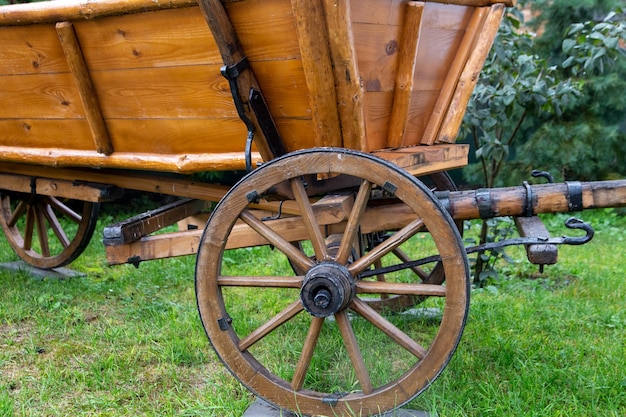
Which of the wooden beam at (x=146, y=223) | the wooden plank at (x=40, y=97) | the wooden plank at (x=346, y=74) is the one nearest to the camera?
the wooden plank at (x=346, y=74)

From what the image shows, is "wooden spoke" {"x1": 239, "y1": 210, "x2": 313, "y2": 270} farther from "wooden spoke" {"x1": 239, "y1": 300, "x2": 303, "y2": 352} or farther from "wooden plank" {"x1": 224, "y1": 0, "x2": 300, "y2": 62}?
"wooden plank" {"x1": 224, "y1": 0, "x2": 300, "y2": 62}

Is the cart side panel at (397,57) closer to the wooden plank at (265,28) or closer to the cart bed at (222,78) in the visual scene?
the cart bed at (222,78)

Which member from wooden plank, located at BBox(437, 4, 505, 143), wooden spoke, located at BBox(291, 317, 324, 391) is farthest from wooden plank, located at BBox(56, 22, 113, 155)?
wooden plank, located at BBox(437, 4, 505, 143)

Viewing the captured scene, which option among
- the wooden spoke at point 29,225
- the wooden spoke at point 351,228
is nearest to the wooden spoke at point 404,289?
the wooden spoke at point 351,228

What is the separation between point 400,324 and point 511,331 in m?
0.54

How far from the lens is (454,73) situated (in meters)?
2.54

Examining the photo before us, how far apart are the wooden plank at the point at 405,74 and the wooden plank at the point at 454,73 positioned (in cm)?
26

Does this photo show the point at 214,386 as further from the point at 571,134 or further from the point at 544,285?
the point at 571,134

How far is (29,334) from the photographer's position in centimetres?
309

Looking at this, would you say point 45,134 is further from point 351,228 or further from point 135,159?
point 351,228

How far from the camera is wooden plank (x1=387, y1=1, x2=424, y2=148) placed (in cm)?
214

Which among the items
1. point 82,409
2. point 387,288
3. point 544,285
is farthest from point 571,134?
point 82,409

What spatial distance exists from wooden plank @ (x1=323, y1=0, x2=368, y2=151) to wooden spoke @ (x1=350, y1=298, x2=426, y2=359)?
538mm

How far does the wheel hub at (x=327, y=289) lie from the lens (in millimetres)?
1974
